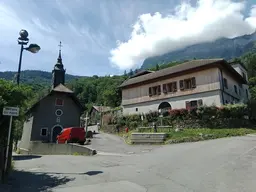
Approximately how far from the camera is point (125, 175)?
324 inches

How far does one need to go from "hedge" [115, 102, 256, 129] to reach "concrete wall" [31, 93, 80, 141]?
13.7m

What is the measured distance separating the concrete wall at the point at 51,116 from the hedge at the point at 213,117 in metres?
13.7

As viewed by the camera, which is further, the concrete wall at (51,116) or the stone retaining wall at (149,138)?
the concrete wall at (51,116)

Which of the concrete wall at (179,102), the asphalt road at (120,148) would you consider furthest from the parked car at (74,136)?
the concrete wall at (179,102)

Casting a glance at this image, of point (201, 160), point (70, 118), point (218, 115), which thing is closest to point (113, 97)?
point (70, 118)

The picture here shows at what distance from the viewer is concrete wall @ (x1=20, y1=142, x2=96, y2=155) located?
17.1 meters

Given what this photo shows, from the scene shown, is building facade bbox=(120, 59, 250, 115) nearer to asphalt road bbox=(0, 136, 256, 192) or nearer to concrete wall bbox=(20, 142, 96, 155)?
concrete wall bbox=(20, 142, 96, 155)

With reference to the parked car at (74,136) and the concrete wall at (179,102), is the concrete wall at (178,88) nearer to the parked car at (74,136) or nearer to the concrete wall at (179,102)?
the concrete wall at (179,102)

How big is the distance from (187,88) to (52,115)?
61.8ft

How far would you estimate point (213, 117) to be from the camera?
22.5 m

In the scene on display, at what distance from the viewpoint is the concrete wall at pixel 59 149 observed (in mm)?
17141

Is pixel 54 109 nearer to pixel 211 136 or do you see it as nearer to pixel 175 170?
pixel 211 136

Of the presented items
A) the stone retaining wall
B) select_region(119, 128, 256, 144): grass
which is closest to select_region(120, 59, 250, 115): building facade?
select_region(119, 128, 256, 144): grass

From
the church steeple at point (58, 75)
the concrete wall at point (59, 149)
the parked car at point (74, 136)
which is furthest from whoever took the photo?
the church steeple at point (58, 75)
